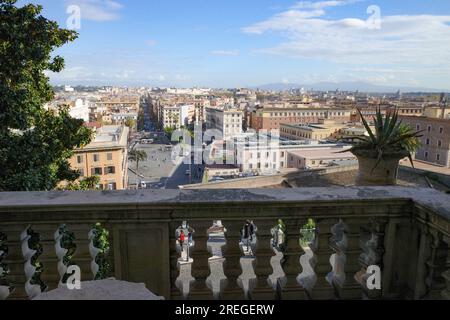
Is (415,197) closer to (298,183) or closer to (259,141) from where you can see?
(298,183)

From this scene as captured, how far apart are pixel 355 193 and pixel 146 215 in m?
1.68

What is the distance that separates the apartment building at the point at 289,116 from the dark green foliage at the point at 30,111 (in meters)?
104

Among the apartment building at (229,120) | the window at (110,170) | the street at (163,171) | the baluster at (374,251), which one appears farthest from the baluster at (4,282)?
the apartment building at (229,120)

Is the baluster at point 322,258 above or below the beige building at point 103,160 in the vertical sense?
above

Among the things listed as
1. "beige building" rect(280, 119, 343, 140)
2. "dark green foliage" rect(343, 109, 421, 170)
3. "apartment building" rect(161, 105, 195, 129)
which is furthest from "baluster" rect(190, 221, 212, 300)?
"apartment building" rect(161, 105, 195, 129)

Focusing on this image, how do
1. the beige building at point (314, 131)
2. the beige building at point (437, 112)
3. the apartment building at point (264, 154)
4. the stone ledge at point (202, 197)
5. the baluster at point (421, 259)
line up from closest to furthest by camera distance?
the stone ledge at point (202, 197) → the baluster at point (421, 259) → the apartment building at point (264, 154) → the beige building at point (437, 112) → the beige building at point (314, 131)

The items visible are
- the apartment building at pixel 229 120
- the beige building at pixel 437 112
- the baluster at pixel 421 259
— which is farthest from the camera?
the apartment building at pixel 229 120

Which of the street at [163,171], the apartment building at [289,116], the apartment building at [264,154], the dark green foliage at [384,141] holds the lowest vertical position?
the street at [163,171]

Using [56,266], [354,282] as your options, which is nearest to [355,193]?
[354,282]

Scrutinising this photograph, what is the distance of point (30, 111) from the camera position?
6578 millimetres

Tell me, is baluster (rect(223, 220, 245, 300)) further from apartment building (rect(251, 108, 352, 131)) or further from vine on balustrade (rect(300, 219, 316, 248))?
apartment building (rect(251, 108, 352, 131))

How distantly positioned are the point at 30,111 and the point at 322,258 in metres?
5.71

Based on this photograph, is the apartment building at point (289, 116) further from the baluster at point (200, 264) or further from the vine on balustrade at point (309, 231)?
the baluster at point (200, 264)

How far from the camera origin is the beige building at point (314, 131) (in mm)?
82750
